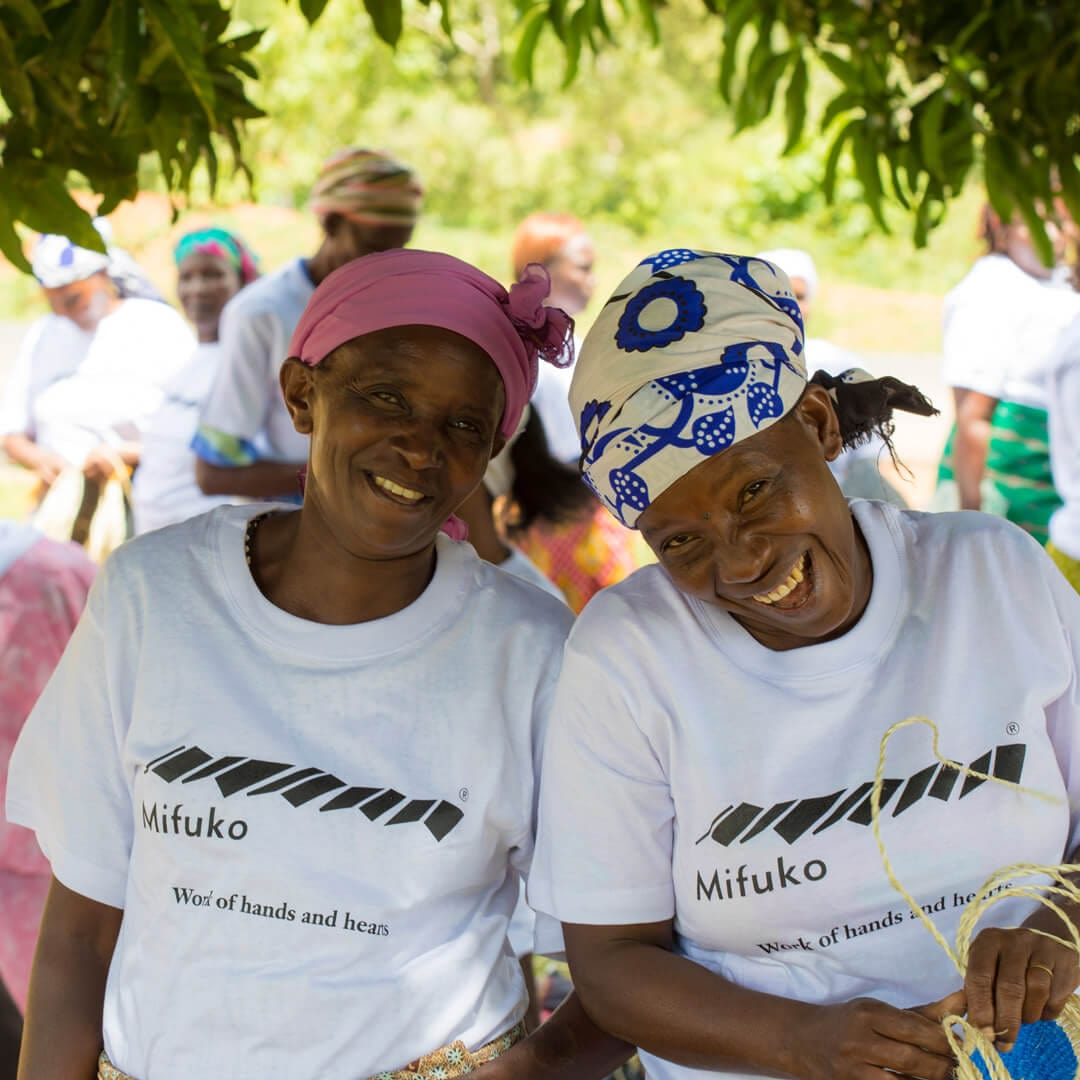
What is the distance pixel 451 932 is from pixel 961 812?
2.14 ft

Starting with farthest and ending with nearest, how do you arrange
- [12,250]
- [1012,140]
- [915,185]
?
1. [915,185]
2. [1012,140]
3. [12,250]

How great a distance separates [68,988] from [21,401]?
4525 mm

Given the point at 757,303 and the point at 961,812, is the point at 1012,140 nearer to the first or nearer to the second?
the point at 757,303

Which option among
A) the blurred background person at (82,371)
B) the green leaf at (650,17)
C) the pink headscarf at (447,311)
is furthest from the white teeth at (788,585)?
Answer: the blurred background person at (82,371)

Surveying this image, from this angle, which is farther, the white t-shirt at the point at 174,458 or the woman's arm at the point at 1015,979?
the white t-shirt at the point at 174,458

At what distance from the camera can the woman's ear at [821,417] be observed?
175 cm

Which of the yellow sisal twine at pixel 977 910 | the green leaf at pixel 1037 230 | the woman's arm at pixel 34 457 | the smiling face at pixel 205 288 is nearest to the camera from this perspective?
the yellow sisal twine at pixel 977 910

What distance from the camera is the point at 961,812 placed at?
1638 millimetres

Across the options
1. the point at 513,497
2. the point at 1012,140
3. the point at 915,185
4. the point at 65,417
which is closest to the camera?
the point at 1012,140

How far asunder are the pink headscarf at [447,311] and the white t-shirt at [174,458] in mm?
3005

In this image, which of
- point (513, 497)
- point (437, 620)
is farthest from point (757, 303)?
point (513, 497)

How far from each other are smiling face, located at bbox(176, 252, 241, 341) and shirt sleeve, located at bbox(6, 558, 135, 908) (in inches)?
Answer: 176

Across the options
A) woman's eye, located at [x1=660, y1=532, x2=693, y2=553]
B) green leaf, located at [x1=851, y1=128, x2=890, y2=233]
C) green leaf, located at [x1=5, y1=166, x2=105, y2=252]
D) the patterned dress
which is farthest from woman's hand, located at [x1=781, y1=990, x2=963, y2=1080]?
the patterned dress

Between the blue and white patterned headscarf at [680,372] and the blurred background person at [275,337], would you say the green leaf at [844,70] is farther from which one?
the blurred background person at [275,337]
